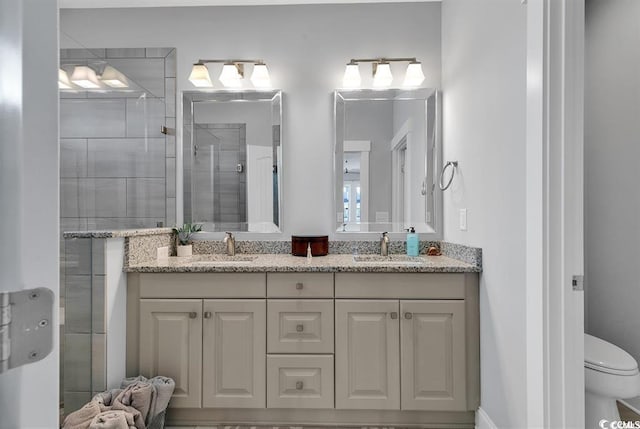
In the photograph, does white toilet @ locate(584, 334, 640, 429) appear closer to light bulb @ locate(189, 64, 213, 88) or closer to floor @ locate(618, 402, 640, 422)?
floor @ locate(618, 402, 640, 422)

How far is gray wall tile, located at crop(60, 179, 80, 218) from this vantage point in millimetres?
2076

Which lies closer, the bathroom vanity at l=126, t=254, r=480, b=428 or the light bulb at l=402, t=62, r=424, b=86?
the bathroom vanity at l=126, t=254, r=480, b=428

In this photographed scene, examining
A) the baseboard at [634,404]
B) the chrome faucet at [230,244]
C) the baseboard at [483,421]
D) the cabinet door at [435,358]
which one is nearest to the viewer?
the baseboard at [483,421]

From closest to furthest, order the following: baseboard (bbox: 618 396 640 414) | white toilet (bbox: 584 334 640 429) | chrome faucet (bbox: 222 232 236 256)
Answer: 1. white toilet (bbox: 584 334 640 429)
2. baseboard (bbox: 618 396 640 414)
3. chrome faucet (bbox: 222 232 236 256)

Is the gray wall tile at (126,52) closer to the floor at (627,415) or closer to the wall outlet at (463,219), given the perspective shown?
the wall outlet at (463,219)

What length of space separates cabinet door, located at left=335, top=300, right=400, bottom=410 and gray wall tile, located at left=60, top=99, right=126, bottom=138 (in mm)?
1902

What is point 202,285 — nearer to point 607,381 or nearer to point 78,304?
point 78,304

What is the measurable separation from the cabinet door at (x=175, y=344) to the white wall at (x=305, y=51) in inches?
33.2

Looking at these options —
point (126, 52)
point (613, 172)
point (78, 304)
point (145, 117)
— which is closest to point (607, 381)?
point (613, 172)

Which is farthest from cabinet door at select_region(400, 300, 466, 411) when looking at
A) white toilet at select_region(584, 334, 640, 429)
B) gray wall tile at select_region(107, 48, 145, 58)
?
gray wall tile at select_region(107, 48, 145, 58)

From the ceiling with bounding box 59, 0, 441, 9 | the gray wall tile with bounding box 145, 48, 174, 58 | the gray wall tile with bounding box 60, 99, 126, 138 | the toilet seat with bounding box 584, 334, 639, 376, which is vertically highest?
the ceiling with bounding box 59, 0, 441, 9

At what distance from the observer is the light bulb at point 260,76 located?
7.96 feet

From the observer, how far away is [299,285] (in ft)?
6.33

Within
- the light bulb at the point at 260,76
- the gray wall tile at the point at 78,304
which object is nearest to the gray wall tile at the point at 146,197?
the gray wall tile at the point at 78,304
